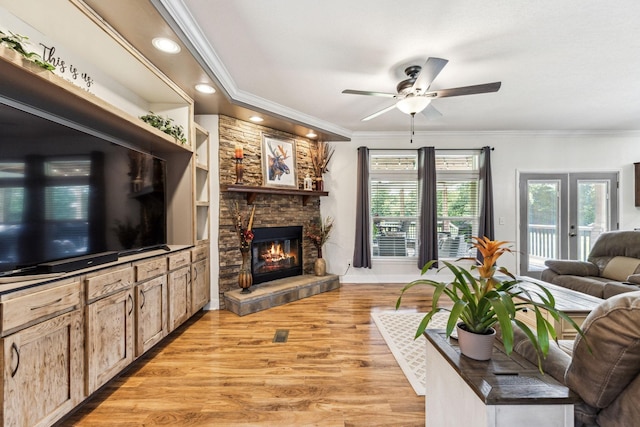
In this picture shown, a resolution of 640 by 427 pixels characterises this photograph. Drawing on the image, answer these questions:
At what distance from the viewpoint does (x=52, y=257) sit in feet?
5.06

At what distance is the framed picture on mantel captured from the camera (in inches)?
147

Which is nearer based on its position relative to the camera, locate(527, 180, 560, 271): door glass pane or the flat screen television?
the flat screen television

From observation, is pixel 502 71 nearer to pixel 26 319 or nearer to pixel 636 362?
pixel 636 362

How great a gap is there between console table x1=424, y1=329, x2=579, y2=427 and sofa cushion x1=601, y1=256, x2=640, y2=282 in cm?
326

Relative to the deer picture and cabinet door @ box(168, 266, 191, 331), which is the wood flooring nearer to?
cabinet door @ box(168, 266, 191, 331)

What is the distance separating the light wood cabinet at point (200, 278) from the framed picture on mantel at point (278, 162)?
4.17ft

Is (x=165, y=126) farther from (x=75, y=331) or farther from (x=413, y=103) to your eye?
(x=413, y=103)

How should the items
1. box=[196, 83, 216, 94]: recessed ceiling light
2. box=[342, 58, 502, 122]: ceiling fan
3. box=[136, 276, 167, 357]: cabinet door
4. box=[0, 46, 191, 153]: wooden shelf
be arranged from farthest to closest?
box=[196, 83, 216, 94]: recessed ceiling light → box=[342, 58, 502, 122]: ceiling fan → box=[136, 276, 167, 357]: cabinet door → box=[0, 46, 191, 153]: wooden shelf

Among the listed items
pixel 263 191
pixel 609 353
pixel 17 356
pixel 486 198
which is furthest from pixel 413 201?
pixel 17 356

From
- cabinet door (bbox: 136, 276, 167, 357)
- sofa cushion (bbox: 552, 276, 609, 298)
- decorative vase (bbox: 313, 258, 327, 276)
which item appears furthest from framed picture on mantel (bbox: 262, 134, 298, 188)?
sofa cushion (bbox: 552, 276, 609, 298)

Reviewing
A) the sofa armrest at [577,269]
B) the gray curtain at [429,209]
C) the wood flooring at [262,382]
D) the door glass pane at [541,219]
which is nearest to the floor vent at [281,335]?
the wood flooring at [262,382]

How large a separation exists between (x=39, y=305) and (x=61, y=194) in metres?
0.68

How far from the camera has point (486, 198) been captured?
173 inches

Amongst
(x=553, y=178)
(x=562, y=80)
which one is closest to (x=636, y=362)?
(x=562, y=80)
